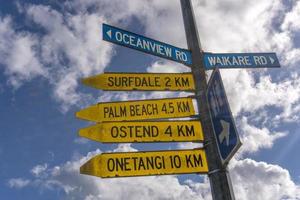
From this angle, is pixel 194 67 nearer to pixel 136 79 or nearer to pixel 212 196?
pixel 136 79

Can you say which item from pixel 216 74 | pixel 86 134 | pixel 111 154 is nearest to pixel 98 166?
pixel 111 154

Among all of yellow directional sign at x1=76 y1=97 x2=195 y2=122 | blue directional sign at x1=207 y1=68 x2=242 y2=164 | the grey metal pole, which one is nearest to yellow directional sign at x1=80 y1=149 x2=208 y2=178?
the grey metal pole

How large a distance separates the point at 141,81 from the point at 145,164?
1.53 metres

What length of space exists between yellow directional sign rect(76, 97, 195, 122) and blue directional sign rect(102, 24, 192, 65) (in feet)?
2.80

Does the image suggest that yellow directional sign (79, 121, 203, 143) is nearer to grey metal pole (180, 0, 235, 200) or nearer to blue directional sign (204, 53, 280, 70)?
grey metal pole (180, 0, 235, 200)

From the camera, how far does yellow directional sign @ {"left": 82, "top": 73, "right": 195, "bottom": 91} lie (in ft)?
18.4

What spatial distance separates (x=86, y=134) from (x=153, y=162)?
1082mm

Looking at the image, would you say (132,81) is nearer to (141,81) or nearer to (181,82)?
(141,81)

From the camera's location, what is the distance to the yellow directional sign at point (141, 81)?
562 centimetres

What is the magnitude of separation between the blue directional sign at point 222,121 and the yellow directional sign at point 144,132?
29.3 inches

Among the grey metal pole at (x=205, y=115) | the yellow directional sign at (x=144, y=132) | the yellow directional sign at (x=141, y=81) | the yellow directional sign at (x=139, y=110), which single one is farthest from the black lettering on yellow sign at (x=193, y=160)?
the yellow directional sign at (x=141, y=81)

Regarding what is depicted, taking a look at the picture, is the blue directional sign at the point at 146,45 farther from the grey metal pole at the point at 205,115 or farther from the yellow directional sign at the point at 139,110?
the yellow directional sign at the point at 139,110

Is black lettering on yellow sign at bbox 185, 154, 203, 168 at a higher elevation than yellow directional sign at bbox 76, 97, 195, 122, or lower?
lower

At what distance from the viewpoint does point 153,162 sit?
483 centimetres
